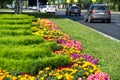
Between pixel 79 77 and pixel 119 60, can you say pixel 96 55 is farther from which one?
pixel 79 77

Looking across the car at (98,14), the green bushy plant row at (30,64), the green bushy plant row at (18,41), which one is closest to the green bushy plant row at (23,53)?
the green bushy plant row at (30,64)

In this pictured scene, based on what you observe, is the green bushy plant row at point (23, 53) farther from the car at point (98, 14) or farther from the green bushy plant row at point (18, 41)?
the car at point (98, 14)

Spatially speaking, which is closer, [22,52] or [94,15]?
[22,52]

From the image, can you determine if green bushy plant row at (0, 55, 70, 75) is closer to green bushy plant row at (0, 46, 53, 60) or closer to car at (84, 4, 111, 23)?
green bushy plant row at (0, 46, 53, 60)

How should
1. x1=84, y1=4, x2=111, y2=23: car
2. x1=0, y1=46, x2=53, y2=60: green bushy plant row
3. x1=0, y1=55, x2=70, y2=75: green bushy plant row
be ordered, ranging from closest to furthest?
x1=0, y1=55, x2=70, y2=75: green bushy plant row < x1=0, y1=46, x2=53, y2=60: green bushy plant row < x1=84, y1=4, x2=111, y2=23: car

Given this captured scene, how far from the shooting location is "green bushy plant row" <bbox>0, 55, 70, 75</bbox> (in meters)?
7.94

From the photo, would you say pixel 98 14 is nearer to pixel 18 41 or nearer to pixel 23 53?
pixel 18 41

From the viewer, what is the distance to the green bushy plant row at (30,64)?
7.94 meters

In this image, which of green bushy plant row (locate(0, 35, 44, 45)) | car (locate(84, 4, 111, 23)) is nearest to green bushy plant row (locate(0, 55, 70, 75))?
green bushy plant row (locate(0, 35, 44, 45))

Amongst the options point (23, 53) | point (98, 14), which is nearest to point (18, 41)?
point (23, 53)

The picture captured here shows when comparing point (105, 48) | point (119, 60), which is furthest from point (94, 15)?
point (119, 60)

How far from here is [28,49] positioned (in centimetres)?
884

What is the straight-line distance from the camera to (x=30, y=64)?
26.0 feet

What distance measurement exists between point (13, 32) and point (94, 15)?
80.0ft
